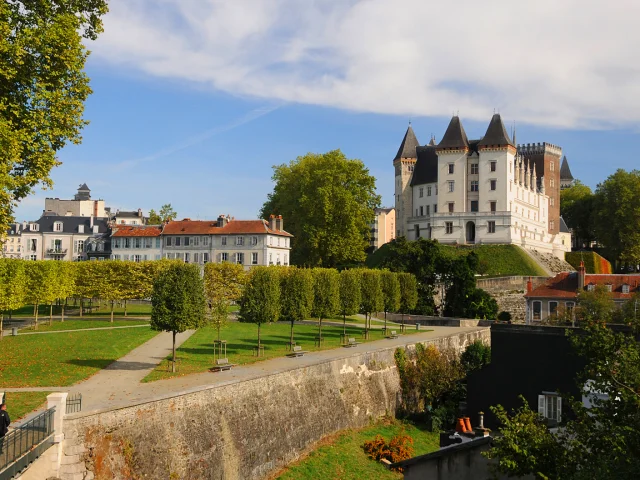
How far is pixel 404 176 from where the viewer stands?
9050 centimetres

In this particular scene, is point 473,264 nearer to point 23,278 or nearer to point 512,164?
point 512,164

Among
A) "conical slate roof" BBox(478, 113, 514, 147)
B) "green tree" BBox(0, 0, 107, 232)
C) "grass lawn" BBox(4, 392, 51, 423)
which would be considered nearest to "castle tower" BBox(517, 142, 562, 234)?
"conical slate roof" BBox(478, 113, 514, 147)

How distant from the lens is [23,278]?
4012 cm

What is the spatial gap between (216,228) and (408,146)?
32932 mm

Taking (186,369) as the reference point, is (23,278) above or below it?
above

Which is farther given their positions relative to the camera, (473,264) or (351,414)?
(473,264)

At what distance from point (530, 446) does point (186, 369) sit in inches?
664

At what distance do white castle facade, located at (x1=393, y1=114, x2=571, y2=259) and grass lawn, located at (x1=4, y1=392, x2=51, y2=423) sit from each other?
6534cm

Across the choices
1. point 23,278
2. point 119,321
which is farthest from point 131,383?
point 119,321

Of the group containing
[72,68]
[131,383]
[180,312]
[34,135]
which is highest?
[72,68]

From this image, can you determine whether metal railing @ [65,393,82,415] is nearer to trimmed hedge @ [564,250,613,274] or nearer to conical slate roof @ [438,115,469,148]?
conical slate roof @ [438,115,469,148]

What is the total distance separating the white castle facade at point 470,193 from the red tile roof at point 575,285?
2341 centimetres

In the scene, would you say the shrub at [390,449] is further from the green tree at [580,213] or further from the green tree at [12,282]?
the green tree at [580,213]

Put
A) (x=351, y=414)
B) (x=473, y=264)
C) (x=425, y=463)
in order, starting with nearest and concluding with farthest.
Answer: (x=425, y=463), (x=351, y=414), (x=473, y=264)
